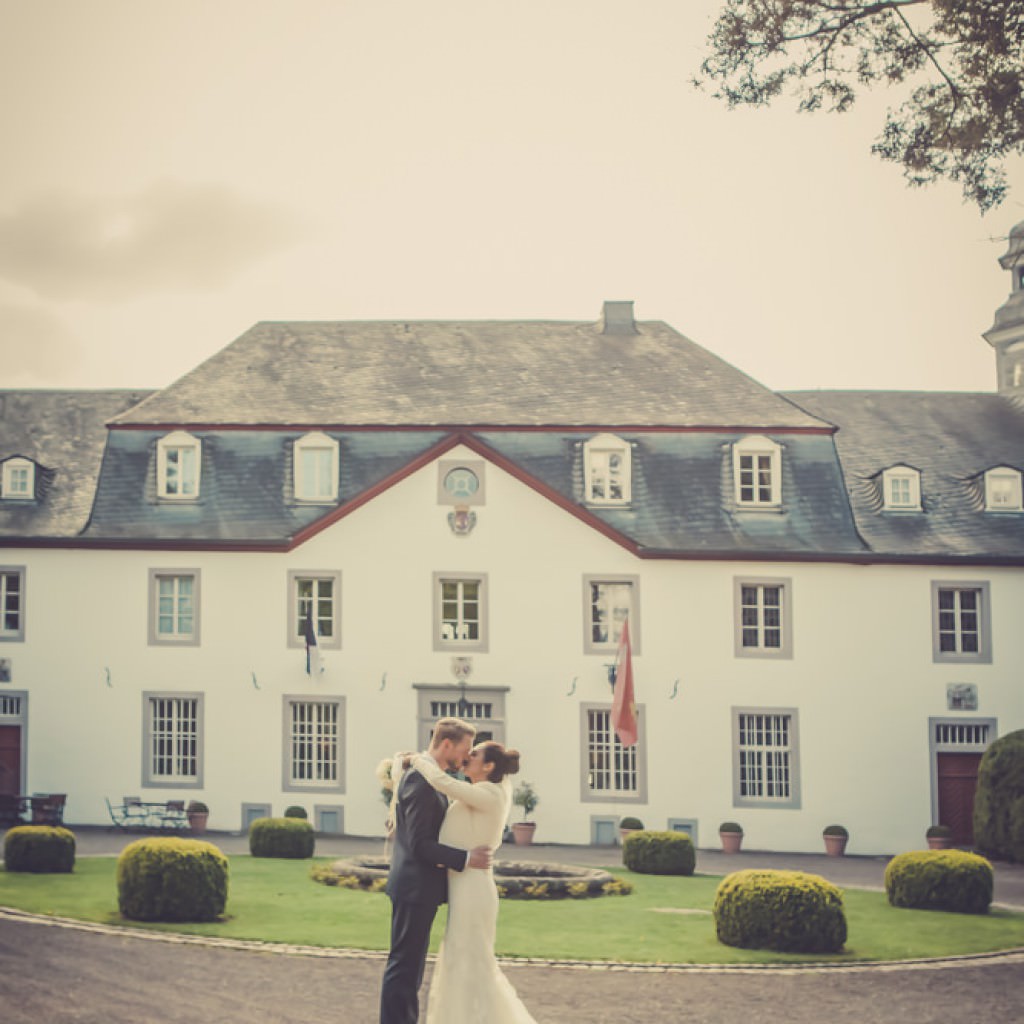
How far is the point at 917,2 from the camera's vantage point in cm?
1445

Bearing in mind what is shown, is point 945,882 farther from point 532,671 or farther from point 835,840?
point 532,671

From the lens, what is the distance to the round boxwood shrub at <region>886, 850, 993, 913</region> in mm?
19047

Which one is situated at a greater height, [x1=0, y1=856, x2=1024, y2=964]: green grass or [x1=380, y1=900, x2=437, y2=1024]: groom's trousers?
[x1=380, y1=900, x2=437, y2=1024]: groom's trousers

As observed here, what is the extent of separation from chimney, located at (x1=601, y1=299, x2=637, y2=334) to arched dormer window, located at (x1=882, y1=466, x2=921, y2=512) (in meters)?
7.40

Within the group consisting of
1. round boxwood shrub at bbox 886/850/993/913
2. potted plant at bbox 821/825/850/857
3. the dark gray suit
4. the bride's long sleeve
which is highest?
the bride's long sleeve

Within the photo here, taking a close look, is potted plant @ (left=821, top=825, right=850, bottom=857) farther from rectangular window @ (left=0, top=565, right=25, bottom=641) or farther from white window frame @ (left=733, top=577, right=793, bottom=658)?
rectangular window @ (left=0, top=565, right=25, bottom=641)

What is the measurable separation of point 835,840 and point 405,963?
21287mm

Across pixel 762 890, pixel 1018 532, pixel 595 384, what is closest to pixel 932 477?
pixel 1018 532

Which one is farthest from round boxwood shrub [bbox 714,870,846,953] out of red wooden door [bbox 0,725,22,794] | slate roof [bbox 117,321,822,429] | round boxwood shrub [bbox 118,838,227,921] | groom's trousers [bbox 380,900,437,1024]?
red wooden door [bbox 0,725,22,794]

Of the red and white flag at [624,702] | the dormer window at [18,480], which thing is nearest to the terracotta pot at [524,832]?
the red and white flag at [624,702]

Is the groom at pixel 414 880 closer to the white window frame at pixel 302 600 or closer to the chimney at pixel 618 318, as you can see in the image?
the white window frame at pixel 302 600

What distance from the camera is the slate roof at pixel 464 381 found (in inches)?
1297

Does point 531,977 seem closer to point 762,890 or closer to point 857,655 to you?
point 762,890

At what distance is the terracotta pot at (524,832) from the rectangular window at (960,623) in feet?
30.5
